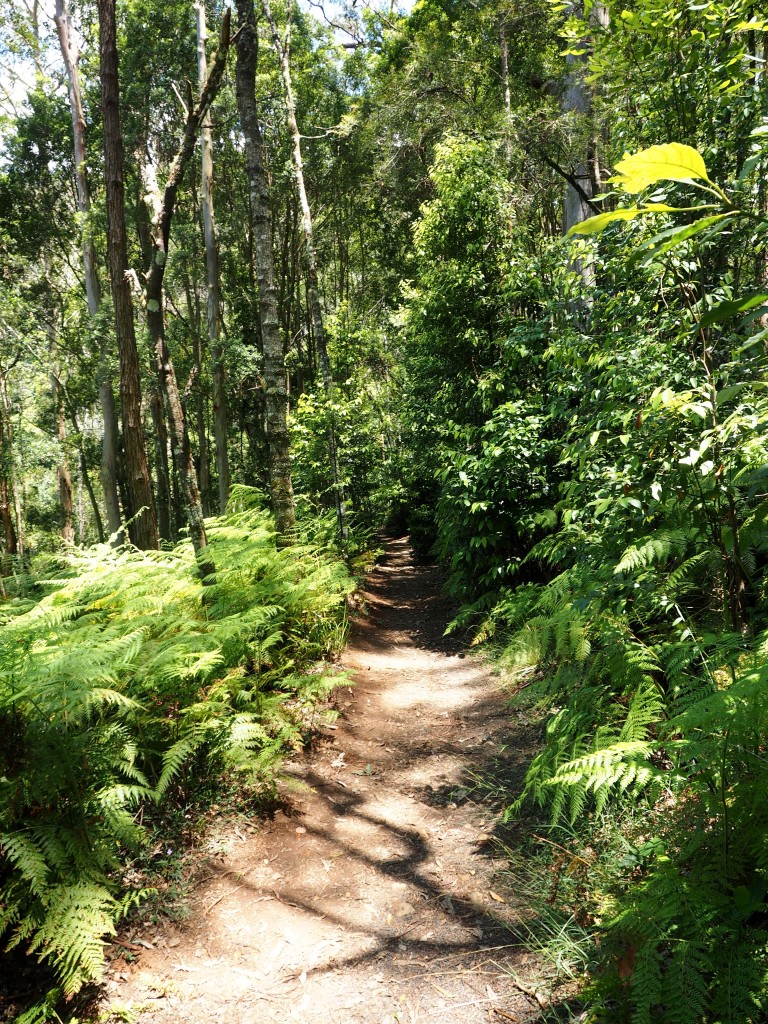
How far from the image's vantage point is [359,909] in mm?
3139

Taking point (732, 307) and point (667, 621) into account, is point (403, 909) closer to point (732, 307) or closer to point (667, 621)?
point (667, 621)

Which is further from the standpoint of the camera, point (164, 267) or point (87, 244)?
point (87, 244)

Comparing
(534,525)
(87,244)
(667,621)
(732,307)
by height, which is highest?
(87,244)

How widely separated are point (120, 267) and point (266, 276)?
1563 millimetres

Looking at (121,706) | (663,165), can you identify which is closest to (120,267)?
(121,706)

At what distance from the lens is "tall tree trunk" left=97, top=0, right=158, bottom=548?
5.46 meters

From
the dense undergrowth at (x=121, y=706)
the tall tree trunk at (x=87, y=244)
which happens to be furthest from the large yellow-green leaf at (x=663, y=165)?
the tall tree trunk at (x=87, y=244)

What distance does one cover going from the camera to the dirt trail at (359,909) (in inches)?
100

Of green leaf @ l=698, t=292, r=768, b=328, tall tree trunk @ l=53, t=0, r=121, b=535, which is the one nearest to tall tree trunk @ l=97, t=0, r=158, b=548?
green leaf @ l=698, t=292, r=768, b=328

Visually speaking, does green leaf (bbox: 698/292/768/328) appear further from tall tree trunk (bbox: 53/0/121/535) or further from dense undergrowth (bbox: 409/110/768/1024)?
tall tree trunk (bbox: 53/0/121/535)

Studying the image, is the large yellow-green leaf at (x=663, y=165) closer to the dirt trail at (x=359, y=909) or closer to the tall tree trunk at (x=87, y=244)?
the dirt trail at (x=359, y=909)

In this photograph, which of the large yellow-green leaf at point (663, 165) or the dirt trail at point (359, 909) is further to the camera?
the dirt trail at point (359, 909)

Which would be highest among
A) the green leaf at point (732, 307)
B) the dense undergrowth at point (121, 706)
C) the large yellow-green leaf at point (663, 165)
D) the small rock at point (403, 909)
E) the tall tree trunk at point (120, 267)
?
the tall tree trunk at point (120, 267)

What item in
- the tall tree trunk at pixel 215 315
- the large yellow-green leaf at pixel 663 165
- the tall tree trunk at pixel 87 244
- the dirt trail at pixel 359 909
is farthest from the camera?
the tall tree trunk at pixel 87 244
